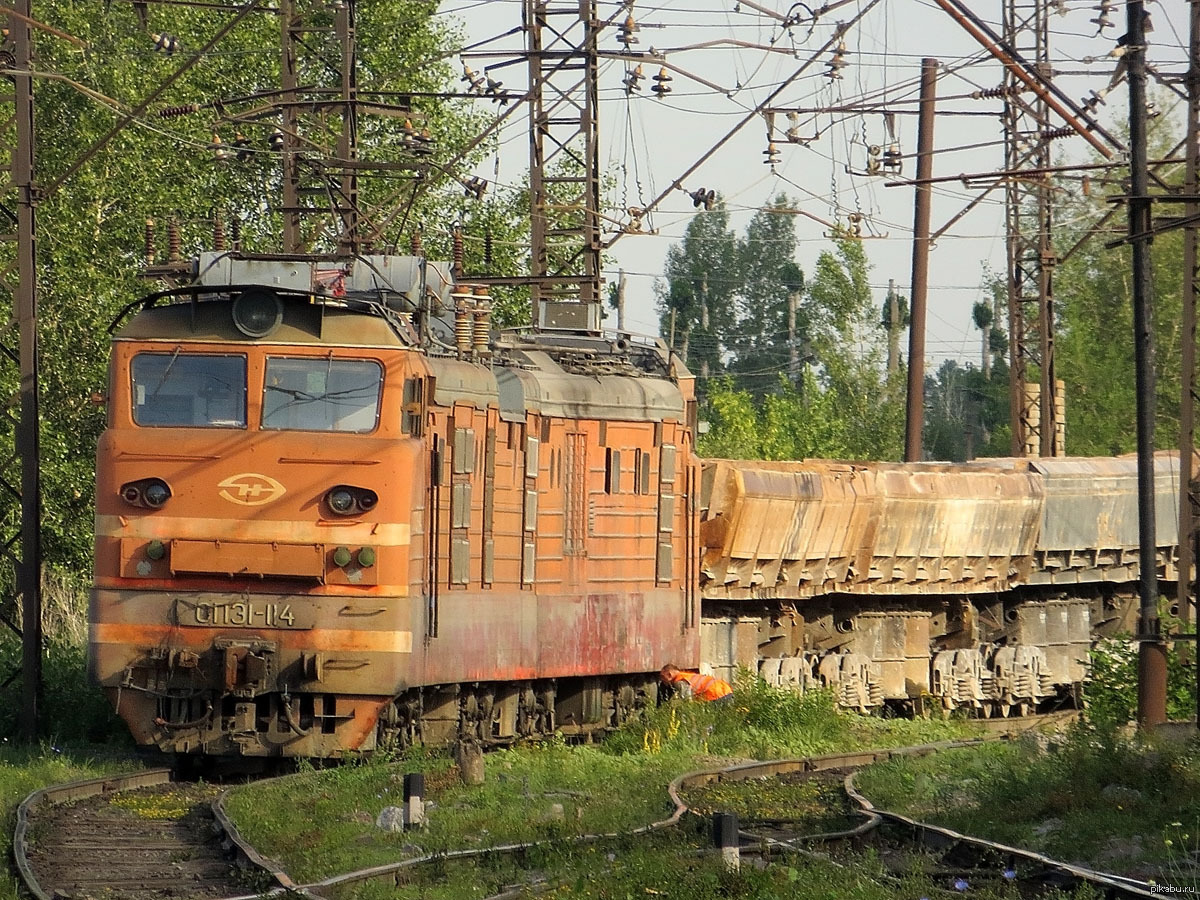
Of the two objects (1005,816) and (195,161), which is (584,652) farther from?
(195,161)

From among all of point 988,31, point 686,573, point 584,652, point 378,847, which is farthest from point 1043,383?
point 378,847

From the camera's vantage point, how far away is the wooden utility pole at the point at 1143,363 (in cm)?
1717

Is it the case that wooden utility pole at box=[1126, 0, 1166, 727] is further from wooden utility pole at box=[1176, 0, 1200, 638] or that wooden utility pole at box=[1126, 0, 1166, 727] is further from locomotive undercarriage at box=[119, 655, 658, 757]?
locomotive undercarriage at box=[119, 655, 658, 757]

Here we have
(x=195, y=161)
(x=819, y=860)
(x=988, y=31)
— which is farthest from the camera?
(x=195, y=161)

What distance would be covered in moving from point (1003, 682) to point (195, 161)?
69.2 ft

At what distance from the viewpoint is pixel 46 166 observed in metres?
39.1

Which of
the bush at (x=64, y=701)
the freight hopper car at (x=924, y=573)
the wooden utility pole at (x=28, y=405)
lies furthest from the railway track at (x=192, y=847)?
the freight hopper car at (x=924, y=573)

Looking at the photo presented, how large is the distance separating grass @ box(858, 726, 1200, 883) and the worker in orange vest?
5.39 m

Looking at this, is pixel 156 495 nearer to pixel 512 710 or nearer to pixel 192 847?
pixel 192 847

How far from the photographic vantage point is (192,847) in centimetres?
1230

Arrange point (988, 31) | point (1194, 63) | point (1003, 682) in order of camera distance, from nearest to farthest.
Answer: point (988, 31), point (1194, 63), point (1003, 682)

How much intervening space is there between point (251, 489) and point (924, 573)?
14481 millimetres

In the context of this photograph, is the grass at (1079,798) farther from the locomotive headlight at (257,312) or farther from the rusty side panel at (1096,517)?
the rusty side panel at (1096,517)

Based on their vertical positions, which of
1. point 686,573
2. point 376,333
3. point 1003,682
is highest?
point 376,333
